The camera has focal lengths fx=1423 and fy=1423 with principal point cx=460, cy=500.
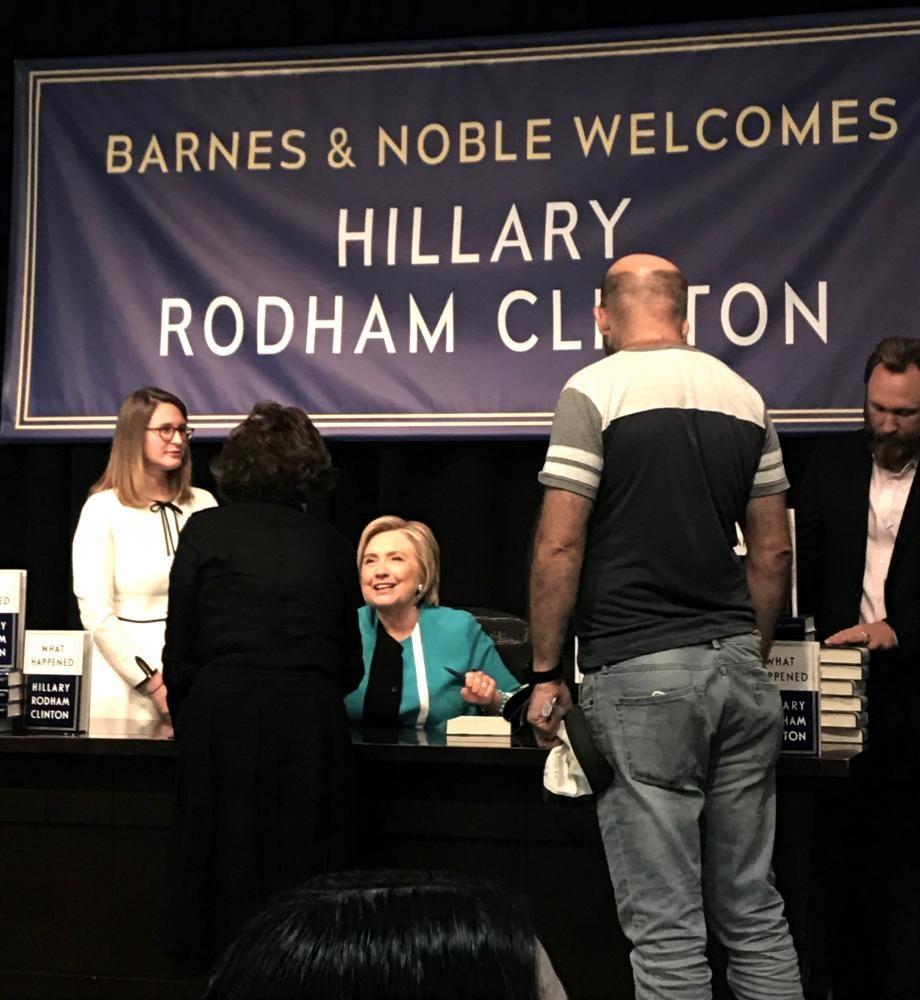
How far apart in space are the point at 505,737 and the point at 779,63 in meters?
2.33

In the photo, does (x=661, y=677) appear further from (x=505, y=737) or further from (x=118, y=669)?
(x=118, y=669)

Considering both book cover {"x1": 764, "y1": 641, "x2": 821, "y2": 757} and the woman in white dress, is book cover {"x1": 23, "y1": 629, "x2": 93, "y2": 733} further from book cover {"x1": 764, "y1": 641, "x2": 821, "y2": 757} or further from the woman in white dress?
book cover {"x1": 764, "y1": 641, "x2": 821, "y2": 757}

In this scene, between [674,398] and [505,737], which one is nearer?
[674,398]

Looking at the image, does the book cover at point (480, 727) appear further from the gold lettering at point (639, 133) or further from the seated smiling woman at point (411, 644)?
the gold lettering at point (639, 133)

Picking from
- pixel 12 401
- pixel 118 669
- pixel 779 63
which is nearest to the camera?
pixel 118 669

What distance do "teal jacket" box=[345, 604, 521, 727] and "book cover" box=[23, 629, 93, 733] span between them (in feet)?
2.05

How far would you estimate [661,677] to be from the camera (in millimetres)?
2117

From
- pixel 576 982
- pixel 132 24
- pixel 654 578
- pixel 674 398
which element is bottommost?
pixel 576 982

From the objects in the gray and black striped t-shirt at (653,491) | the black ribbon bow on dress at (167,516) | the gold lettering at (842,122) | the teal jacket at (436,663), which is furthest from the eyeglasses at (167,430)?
the gold lettering at (842,122)

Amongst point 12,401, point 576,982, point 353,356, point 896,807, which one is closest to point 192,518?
point 576,982

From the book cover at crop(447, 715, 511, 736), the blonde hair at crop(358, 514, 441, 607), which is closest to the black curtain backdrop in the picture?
the blonde hair at crop(358, 514, 441, 607)

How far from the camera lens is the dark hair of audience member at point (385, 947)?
29.1 inches

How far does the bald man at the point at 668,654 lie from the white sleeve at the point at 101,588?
1.39 meters

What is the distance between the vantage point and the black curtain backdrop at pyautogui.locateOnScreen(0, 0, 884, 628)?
14.3 feet
